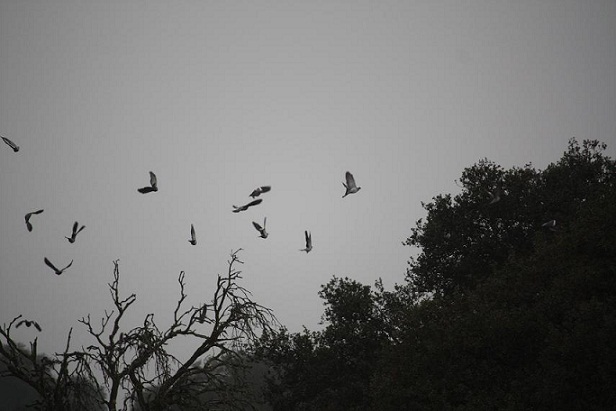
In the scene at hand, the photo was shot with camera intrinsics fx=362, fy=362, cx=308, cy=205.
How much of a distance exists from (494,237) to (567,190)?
4.32m

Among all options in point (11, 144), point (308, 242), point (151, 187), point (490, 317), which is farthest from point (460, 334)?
point (11, 144)

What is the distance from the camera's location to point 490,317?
1208cm

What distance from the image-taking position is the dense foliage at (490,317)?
33.4ft

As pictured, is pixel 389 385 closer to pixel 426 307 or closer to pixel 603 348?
pixel 426 307

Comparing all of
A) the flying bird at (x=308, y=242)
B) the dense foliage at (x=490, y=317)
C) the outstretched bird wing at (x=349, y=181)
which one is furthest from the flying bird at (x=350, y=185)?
the dense foliage at (x=490, y=317)

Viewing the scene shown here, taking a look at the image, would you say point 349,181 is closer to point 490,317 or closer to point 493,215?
point 490,317

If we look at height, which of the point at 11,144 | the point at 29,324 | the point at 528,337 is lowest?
the point at 528,337

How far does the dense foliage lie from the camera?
10.2 metres

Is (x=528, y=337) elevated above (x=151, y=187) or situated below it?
below

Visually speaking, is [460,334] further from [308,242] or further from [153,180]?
[153,180]

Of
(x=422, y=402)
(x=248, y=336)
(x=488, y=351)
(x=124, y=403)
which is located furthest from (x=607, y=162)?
(x=124, y=403)

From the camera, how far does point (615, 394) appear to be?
9.05 metres

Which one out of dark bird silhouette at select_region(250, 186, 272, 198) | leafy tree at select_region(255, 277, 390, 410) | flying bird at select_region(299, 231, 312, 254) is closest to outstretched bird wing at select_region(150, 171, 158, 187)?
dark bird silhouette at select_region(250, 186, 272, 198)

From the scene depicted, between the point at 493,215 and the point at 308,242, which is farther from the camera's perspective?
the point at 493,215
